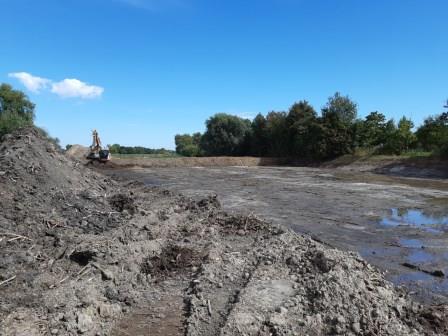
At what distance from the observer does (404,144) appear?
39.5m

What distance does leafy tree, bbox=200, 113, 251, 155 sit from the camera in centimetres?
6397

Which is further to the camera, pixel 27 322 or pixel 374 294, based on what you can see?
pixel 374 294

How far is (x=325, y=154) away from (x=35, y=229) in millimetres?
42775

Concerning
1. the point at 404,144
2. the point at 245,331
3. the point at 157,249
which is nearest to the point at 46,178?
the point at 157,249

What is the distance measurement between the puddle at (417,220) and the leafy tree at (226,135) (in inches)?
2026

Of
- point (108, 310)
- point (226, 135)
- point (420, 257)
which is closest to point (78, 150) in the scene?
point (226, 135)

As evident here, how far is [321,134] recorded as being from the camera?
45344 mm

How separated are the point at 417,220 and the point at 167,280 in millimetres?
8761

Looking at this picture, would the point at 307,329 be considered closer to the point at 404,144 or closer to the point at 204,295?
the point at 204,295

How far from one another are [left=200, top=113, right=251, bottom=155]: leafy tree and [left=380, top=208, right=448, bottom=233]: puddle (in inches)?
2026

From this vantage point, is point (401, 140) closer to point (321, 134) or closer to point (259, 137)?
point (321, 134)

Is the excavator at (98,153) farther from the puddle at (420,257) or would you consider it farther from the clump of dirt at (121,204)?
the puddle at (420,257)

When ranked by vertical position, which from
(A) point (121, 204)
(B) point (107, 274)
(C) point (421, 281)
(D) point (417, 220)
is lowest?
(C) point (421, 281)

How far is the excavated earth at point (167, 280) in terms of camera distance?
3938 millimetres
